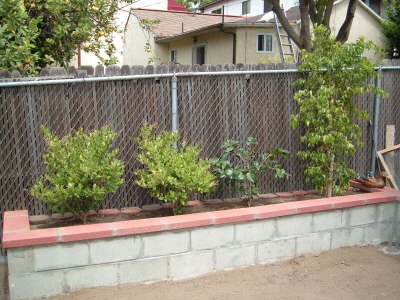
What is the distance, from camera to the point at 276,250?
4.96 m

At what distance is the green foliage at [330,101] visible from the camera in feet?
18.4

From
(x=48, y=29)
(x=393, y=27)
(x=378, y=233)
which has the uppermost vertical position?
(x=393, y=27)

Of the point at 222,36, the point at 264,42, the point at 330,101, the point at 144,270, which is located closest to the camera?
the point at 144,270

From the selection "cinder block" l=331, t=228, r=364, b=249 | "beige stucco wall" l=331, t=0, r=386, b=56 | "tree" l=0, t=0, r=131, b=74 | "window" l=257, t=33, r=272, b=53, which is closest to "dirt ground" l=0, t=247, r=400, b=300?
"cinder block" l=331, t=228, r=364, b=249

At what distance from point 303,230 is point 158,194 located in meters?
1.70

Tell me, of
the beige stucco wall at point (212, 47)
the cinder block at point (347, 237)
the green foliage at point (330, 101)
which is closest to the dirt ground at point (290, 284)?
the cinder block at point (347, 237)

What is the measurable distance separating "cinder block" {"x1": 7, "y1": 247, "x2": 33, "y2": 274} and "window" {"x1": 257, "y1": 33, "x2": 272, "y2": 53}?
16.0 m

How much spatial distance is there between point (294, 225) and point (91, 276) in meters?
2.25

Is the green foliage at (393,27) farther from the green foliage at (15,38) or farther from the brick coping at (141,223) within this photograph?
the green foliage at (15,38)

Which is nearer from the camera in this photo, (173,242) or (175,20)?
(173,242)

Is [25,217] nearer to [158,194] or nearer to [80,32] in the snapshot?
[158,194]

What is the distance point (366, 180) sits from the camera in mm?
6254

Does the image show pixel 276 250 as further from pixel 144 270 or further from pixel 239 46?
pixel 239 46

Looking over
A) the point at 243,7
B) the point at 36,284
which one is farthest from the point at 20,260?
the point at 243,7
